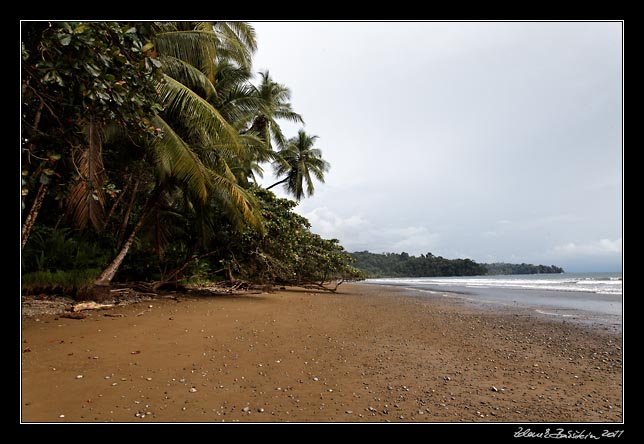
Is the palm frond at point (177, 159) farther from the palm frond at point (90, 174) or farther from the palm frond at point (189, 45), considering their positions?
the palm frond at point (189, 45)

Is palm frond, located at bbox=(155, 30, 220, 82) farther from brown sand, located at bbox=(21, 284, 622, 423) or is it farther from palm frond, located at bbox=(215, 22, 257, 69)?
brown sand, located at bbox=(21, 284, 622, 423)

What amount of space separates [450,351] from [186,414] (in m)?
4.02

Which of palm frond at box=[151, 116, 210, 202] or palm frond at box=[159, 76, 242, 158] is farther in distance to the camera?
palm frond at box=[151, 116, 210, 202]

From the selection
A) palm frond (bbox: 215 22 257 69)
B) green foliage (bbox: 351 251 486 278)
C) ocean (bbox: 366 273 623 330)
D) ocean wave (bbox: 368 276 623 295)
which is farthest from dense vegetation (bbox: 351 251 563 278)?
palm frond (bbox: 215 22 257 69)

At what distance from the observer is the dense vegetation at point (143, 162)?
11.1 feet

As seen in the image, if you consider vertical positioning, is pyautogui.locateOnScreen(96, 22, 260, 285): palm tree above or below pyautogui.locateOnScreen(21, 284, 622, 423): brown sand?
above

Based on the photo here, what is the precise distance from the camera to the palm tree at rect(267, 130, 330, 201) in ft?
92.4

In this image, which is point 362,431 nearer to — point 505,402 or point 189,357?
point 505,402

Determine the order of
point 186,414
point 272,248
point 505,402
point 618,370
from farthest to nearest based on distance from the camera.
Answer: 1. point 272,248
2. point 618,370
3. point 505,402
4. point 186,414

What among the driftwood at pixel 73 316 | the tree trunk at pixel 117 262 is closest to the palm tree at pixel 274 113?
the tree trunk at pixel 117 262

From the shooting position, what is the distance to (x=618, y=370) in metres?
4.50

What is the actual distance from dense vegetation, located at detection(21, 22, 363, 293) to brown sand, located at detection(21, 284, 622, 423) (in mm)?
2048

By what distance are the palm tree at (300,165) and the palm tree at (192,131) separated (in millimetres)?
17301

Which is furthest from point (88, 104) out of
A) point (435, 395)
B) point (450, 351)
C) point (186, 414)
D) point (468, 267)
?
point (468, 267)
